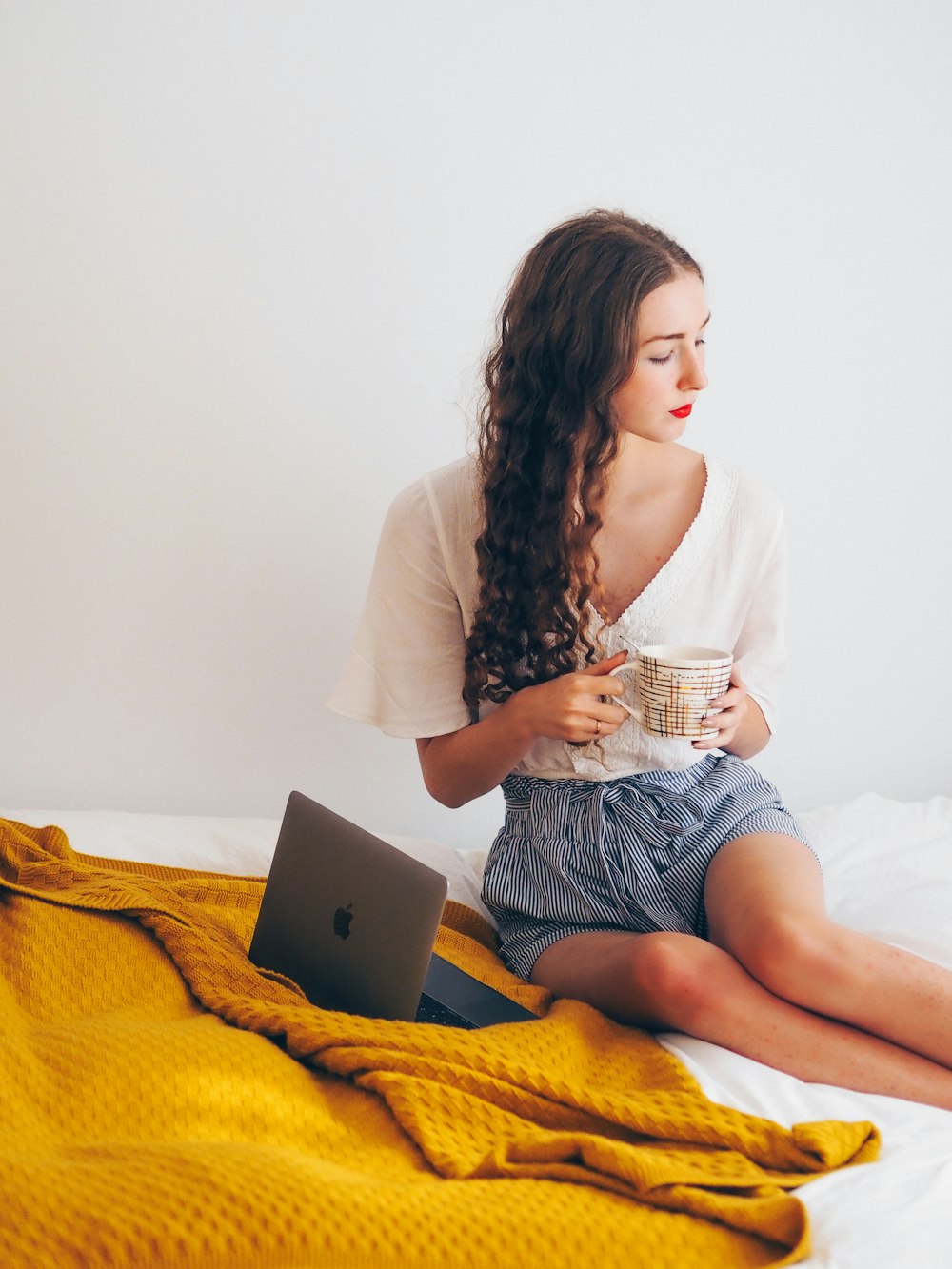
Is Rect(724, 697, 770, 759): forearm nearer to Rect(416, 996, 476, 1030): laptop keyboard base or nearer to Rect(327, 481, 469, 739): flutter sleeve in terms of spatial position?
Rect(327, 481, 469, 739): flutter sleeve

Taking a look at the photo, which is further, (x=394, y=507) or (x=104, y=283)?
(x=104, y=283)

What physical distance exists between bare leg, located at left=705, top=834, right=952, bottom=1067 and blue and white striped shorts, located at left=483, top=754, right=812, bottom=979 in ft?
0.35

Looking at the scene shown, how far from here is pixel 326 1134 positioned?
2.86ft

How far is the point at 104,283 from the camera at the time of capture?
170 cm

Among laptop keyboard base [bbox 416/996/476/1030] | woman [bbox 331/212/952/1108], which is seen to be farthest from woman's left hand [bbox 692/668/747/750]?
laptop keyboard base [bbox 416/996/476/1030]

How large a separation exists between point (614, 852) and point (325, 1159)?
57cm

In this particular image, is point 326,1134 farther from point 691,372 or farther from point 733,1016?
point 691,372

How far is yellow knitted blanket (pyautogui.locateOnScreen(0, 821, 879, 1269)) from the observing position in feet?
2.29

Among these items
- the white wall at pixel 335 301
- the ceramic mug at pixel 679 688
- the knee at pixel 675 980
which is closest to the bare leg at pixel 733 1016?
the knee at pixel 675 980

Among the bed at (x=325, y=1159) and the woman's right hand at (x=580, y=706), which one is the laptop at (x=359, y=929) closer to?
the bed at (x=325, y=1159)

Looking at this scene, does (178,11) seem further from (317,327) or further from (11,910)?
(11,910)

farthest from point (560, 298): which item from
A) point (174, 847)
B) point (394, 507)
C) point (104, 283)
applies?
point (174, 847)

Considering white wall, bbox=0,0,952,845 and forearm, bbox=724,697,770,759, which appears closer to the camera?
forearm, bbox=724,697,770,759

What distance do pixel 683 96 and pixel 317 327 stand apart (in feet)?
2.41
